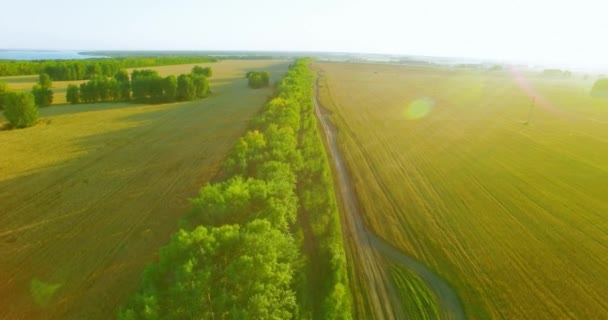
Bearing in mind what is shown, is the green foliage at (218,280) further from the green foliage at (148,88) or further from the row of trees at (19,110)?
the green foliage at (148,88)

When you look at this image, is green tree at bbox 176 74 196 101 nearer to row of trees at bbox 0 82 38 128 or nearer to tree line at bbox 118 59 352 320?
row of trees at bbox 0 82 38 128

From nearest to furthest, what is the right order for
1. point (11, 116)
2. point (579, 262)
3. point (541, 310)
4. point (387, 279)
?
1. point (541, 310)
2. point (387, 279)
3. point (579, 262)
4. point (11, 116)

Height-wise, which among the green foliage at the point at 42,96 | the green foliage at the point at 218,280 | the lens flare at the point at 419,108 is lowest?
the green foliage at the point at 218,280

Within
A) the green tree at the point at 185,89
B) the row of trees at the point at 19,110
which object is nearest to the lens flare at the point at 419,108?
the green tree at the point at 185,89

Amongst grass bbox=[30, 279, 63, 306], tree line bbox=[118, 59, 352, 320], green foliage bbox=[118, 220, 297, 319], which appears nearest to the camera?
green foliage bbox=[118, 220, 297, 319]

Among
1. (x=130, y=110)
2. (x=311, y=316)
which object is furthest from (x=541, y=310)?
(x=130, y=110)

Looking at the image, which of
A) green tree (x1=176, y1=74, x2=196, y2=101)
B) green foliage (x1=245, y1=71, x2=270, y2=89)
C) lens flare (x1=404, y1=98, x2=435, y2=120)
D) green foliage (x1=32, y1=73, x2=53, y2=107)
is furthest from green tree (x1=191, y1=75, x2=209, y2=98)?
lens flare (x1=404, y1=98, x2=435, y2=120)

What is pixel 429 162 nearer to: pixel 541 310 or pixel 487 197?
pixel 487 197
